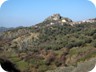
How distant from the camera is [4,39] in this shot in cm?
948

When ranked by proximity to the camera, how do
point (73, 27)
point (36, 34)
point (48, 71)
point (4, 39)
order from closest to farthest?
point (48, 71) → point (4, 39) → point (36, 34) → point (73, 27)

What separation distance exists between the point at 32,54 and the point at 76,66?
115 cm

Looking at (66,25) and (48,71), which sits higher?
(66,25)

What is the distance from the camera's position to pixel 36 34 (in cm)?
1023

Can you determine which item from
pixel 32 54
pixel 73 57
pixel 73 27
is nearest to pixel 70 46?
pixel 73 57

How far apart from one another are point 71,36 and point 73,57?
100 cm

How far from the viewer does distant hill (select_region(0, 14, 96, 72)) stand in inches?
357

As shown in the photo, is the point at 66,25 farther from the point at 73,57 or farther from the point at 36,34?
the point at 73,57

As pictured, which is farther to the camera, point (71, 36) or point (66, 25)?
point (66, 25)

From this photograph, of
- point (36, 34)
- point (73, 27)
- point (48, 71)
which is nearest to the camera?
point (48, 71)

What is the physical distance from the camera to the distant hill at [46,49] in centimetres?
908

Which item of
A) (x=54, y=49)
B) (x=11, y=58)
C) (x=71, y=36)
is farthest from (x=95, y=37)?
(x=11, y=58)

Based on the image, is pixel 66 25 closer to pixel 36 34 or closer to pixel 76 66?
pixel 36 34

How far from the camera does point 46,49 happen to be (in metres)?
9.31
